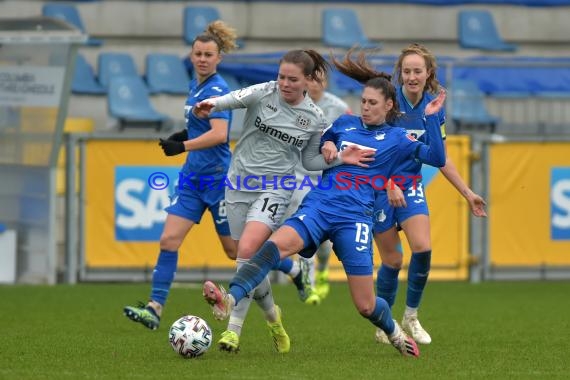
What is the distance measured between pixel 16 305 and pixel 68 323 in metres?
1.84

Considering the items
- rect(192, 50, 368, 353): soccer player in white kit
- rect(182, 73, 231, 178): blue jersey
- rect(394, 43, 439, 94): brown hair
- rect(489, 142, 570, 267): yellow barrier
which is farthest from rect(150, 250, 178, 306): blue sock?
rect(489, 142, 570, 267): yellow barrier

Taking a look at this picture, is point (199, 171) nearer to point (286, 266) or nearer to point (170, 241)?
point (170, 241)

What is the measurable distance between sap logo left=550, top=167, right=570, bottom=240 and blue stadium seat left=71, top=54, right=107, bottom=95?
281 inches

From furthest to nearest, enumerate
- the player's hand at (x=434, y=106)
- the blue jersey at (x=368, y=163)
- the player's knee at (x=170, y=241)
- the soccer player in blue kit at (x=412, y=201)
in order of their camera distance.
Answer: the player's knee at (x=170, y=241), the soccer player in blue kit at (x=412, y=201), the player's hand at (x=434, y=106), the blue jersey at (x=368, y=163)

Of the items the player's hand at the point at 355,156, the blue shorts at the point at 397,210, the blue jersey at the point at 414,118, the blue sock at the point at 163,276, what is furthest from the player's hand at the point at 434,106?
the blue sock at the point at 163,276

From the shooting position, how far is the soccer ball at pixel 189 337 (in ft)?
26.4

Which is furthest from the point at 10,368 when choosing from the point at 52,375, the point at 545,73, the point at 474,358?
the point at 545,73

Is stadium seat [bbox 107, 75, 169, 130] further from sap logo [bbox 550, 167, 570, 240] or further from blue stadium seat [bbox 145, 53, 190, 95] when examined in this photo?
sap logo [bbox 550, 167, 570, 240]

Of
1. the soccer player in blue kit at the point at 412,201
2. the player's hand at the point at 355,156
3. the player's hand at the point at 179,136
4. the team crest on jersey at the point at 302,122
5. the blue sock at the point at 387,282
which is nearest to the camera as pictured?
the player's hand at the point at 355,156

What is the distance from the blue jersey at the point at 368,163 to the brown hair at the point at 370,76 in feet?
0.64

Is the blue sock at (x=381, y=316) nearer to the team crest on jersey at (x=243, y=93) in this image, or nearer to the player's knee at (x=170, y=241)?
the team crest on jersey at (x=243, y=93)

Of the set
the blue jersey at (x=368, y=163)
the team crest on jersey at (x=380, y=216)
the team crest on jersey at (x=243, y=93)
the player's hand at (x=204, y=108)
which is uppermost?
the team crest on jersey at (x=243, y=93)

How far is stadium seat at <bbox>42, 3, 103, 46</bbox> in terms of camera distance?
20594 mm

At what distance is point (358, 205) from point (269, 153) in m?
0.90
